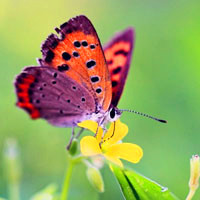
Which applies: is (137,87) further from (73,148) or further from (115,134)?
(73,148)

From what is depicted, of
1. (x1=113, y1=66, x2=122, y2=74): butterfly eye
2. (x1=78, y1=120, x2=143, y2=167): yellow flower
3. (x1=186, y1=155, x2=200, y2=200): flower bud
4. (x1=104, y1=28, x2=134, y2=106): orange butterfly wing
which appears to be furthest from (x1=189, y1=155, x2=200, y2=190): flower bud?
(x1=113, y1=66, x2=122, y2=74): butterfly eye

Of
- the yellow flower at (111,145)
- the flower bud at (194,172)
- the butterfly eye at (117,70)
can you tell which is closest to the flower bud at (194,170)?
the flower bud at (194,172)

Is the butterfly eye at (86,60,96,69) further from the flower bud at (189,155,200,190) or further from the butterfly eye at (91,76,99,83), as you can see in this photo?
the flower bud at (189,155,200,190)

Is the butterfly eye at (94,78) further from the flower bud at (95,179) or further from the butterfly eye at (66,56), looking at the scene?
the flower bud at (95,179)

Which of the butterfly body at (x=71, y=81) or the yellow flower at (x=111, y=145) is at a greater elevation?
the butterfly body at (x=71, y=81)

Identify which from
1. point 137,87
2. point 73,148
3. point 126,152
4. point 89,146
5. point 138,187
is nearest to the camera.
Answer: point 138,187

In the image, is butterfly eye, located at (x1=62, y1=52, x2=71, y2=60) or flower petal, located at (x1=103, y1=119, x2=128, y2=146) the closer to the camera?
butterfly eye, located at (x1=62, y1=52, x2=71, y2=60)

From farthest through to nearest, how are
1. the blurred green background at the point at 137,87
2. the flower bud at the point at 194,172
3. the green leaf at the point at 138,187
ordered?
the blurred green background at the point at 137,87 < the flower bud at the point at 194,172 < the green leaf at the point at 138,187

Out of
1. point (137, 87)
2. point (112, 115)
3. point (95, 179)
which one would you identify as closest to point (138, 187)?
point (95, 179)

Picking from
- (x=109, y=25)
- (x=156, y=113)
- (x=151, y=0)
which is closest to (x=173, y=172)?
(x=156, y=113)
